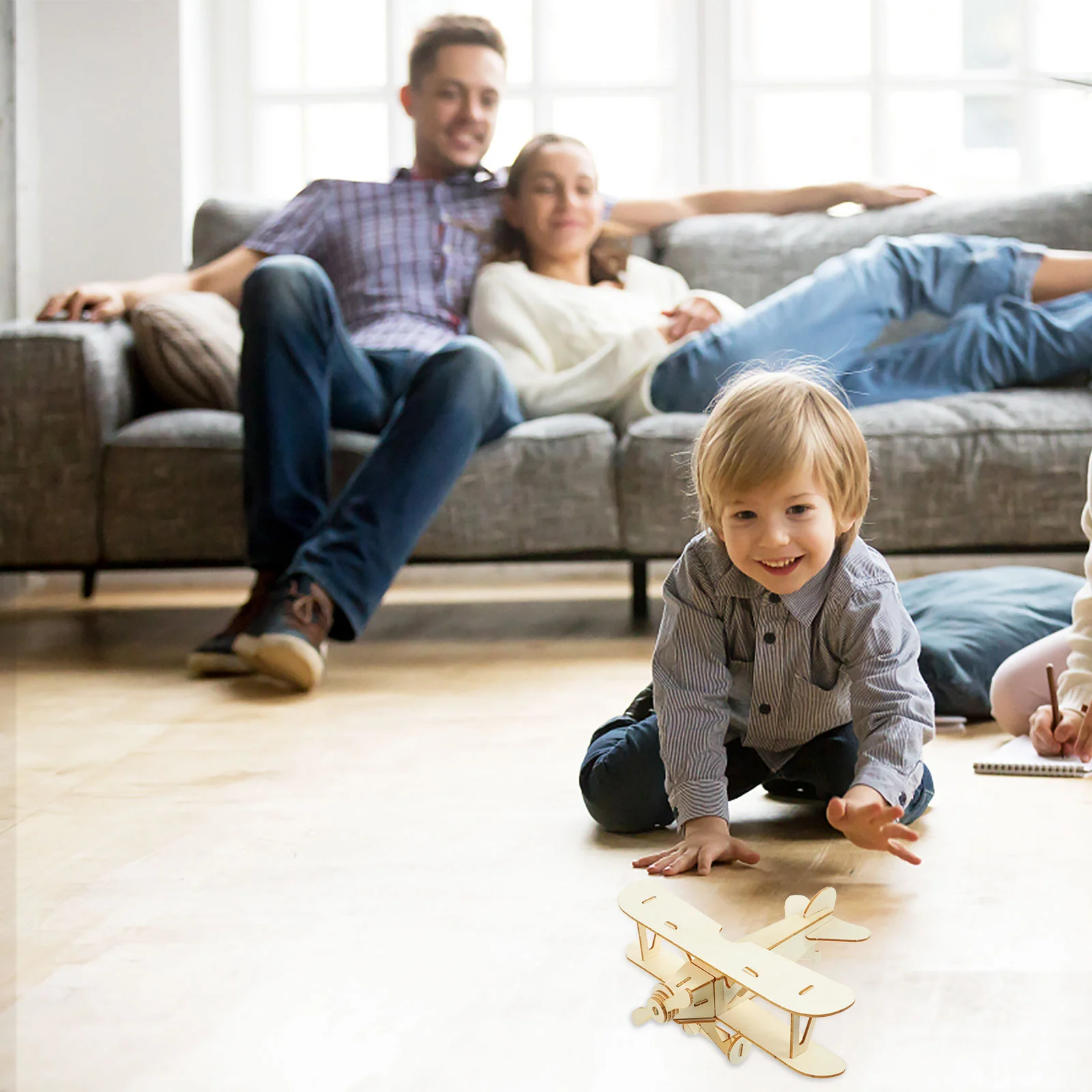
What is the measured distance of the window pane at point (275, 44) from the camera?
136 inches

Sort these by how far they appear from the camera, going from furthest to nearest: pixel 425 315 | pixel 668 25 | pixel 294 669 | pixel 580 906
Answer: pixel 668 25, pixel 425 315, pixel 294 669, pixel 580 906

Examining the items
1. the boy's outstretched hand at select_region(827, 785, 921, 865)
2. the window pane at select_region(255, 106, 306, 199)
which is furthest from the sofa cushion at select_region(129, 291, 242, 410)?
the boy's outstretched hand at select_region(827, 785, 921, 865)

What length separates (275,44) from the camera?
11.4 ft

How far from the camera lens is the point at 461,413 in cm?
213

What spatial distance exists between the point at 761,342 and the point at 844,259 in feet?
0.82

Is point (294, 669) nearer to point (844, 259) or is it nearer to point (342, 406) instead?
point (342, 406)

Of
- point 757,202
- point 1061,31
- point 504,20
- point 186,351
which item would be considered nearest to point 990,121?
point 1061,31

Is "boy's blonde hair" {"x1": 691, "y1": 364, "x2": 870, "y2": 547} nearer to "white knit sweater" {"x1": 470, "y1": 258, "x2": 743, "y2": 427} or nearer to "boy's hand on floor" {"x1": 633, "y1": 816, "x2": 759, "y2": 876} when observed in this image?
"boy's hand on floor" {"x1": 633, "y1": 816, "x2": 759, "y2": 876}

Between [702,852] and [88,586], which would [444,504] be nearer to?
[88,586]

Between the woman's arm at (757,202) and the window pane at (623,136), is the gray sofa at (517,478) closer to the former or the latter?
the woman's arm at (757,202)

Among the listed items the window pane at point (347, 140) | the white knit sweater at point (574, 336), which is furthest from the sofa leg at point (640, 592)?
the window pane at point (347, 140)

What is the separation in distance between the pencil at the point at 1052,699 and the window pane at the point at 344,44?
2506mm

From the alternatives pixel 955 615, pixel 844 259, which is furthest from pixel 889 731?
pixel 844 259

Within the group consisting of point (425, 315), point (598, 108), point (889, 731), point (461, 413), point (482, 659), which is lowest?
point (482, 659)
